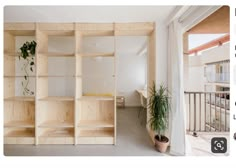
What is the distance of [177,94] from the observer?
6.23 ft

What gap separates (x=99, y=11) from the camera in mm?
1854

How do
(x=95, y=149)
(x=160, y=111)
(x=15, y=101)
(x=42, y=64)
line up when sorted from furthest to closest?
(x=15, y=101) → (x=42, y=64) → (x=95, y=149) → (x=160, y=111)

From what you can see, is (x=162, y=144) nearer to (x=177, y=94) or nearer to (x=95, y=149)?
(x=177, y=94)

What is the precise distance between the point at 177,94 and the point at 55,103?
6.30 feet

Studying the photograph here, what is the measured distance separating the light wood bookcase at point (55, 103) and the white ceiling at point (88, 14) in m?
0.09

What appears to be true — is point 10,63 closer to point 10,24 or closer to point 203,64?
point 10,24

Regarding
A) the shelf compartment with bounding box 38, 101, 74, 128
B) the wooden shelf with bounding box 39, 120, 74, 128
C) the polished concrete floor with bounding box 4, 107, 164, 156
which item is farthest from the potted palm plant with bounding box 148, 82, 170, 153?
the shelf compartment with bounding box 38, 101, 74, 128

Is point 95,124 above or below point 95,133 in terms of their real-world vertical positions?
above

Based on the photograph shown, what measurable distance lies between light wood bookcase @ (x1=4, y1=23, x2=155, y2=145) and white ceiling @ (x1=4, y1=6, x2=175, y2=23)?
91 millimetres

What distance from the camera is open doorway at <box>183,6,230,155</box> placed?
2.07 meters

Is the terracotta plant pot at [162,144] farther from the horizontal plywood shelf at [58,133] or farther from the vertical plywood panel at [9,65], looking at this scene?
the vertical plywood panel at [9,65]

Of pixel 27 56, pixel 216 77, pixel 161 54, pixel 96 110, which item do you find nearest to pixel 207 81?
pixel 216 77

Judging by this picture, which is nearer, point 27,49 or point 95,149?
point 95,149
